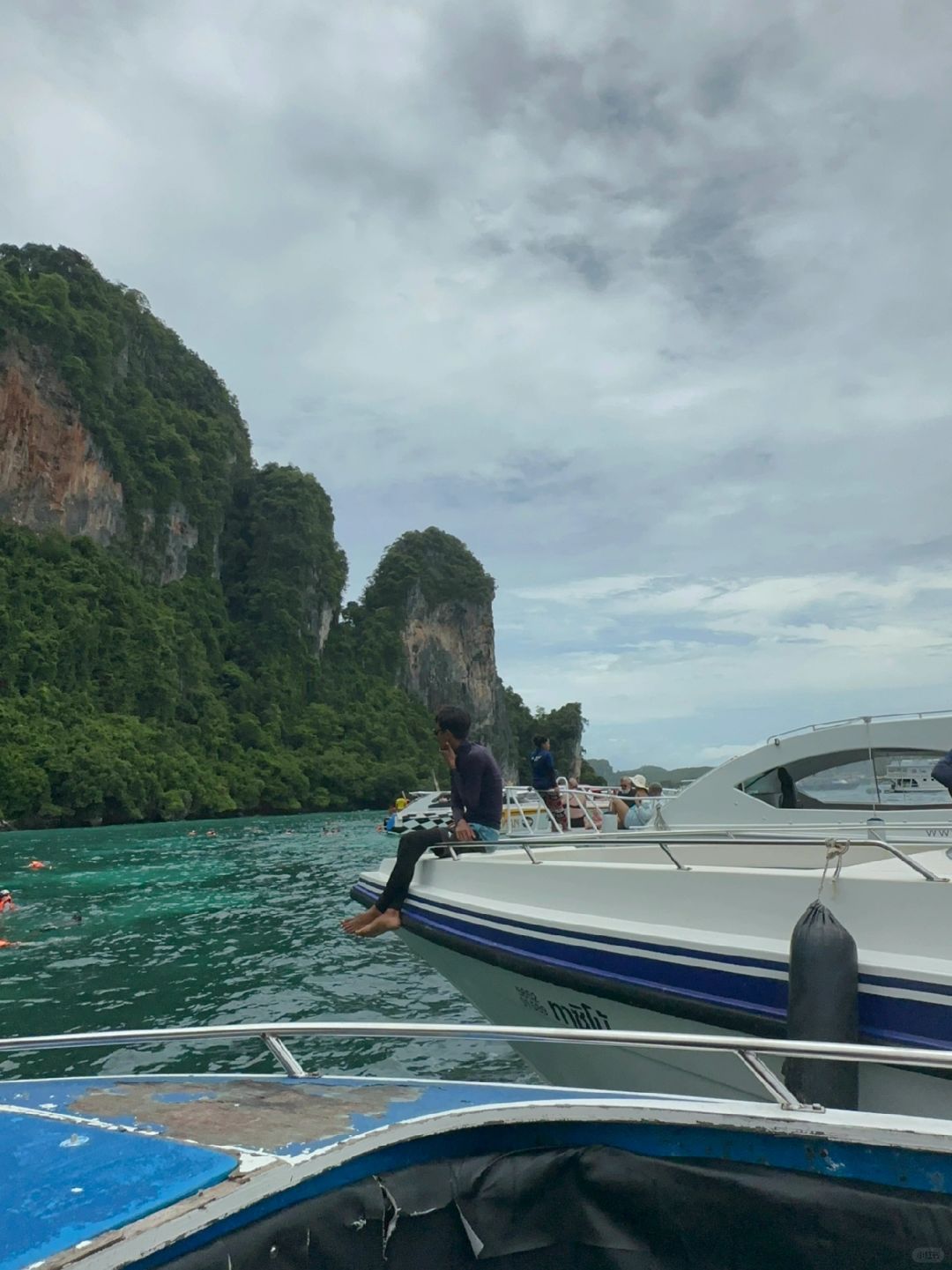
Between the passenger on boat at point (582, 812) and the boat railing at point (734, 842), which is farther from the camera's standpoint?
the passenger on boat at point (582, 812)

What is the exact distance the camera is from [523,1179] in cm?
180

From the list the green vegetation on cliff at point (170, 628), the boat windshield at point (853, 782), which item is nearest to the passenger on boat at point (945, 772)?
the boat windshield at point (853, 782)

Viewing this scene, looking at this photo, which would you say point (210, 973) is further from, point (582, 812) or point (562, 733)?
point (562, 733)

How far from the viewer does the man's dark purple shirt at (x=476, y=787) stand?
5.53 m

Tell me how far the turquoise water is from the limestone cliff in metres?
78.0

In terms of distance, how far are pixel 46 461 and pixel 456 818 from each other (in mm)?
64216

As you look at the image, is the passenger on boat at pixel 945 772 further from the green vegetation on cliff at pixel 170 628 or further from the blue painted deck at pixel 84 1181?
the green vegetation on cliff at pixel 170 628

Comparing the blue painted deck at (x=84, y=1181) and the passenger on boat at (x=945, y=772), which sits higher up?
the passenger on boat at (x=945, y=772)

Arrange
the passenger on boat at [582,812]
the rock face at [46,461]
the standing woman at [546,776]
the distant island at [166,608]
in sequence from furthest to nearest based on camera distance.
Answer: the rock face at [46,461] < the distant island at [166,608] < the standing woman at [546,776] < the passenger on boat at [582,812]

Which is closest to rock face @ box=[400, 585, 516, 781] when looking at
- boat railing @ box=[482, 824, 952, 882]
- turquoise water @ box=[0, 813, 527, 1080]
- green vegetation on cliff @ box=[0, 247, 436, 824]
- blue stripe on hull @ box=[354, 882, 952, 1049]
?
green vegetation on cliff @ box=[0, 247, 436, 824]

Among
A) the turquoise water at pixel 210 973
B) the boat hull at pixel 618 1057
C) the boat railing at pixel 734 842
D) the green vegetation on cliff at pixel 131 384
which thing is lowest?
the turquoise water at pixel 210 973

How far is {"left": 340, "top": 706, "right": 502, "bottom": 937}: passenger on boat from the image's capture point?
5.41 metres

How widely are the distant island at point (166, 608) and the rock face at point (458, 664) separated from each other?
44 cm

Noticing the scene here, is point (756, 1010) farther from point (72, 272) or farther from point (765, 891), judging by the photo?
point (72, 272)
